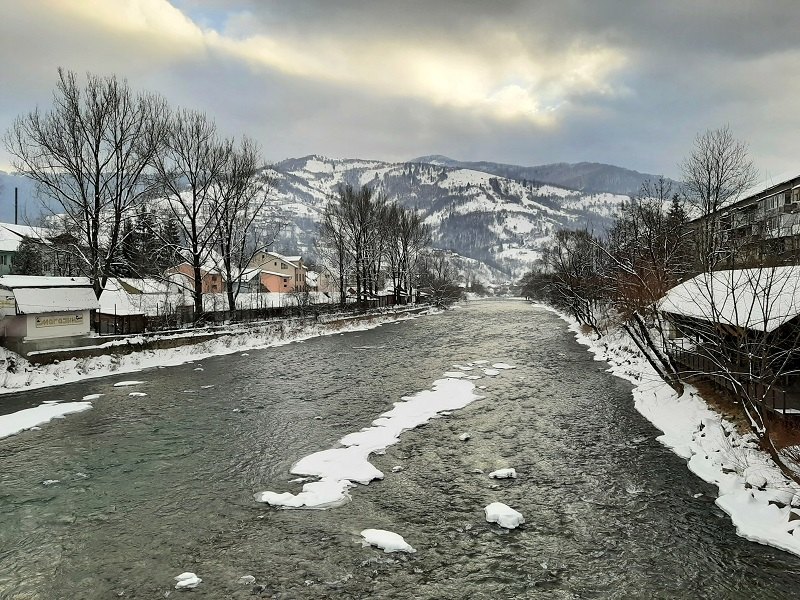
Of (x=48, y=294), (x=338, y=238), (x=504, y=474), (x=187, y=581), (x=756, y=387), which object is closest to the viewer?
(x=187, y=581)

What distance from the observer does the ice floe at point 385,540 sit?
7.69 metres

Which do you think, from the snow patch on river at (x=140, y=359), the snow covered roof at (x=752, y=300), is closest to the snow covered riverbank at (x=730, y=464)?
the snow covered roof at (x=752, y=300)

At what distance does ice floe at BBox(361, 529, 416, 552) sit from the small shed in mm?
21664

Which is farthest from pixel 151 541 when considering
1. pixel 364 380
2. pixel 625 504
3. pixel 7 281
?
pixel 7 281

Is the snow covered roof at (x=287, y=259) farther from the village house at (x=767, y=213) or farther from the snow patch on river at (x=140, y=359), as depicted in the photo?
the village house at (x=767, y=213)

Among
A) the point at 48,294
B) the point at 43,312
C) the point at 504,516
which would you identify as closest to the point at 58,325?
the point at 43,312

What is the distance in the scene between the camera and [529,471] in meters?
10.9

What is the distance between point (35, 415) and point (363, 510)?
12753 mm

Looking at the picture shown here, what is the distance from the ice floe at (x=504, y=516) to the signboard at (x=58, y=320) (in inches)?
938

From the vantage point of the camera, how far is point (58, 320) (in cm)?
2392

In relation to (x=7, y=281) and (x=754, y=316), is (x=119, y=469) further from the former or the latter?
(x=7, y=281)

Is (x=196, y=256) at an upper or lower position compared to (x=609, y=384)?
upper

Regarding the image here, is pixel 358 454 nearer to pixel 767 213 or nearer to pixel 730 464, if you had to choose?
pixel 730 464

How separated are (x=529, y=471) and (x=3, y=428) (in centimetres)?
1500
